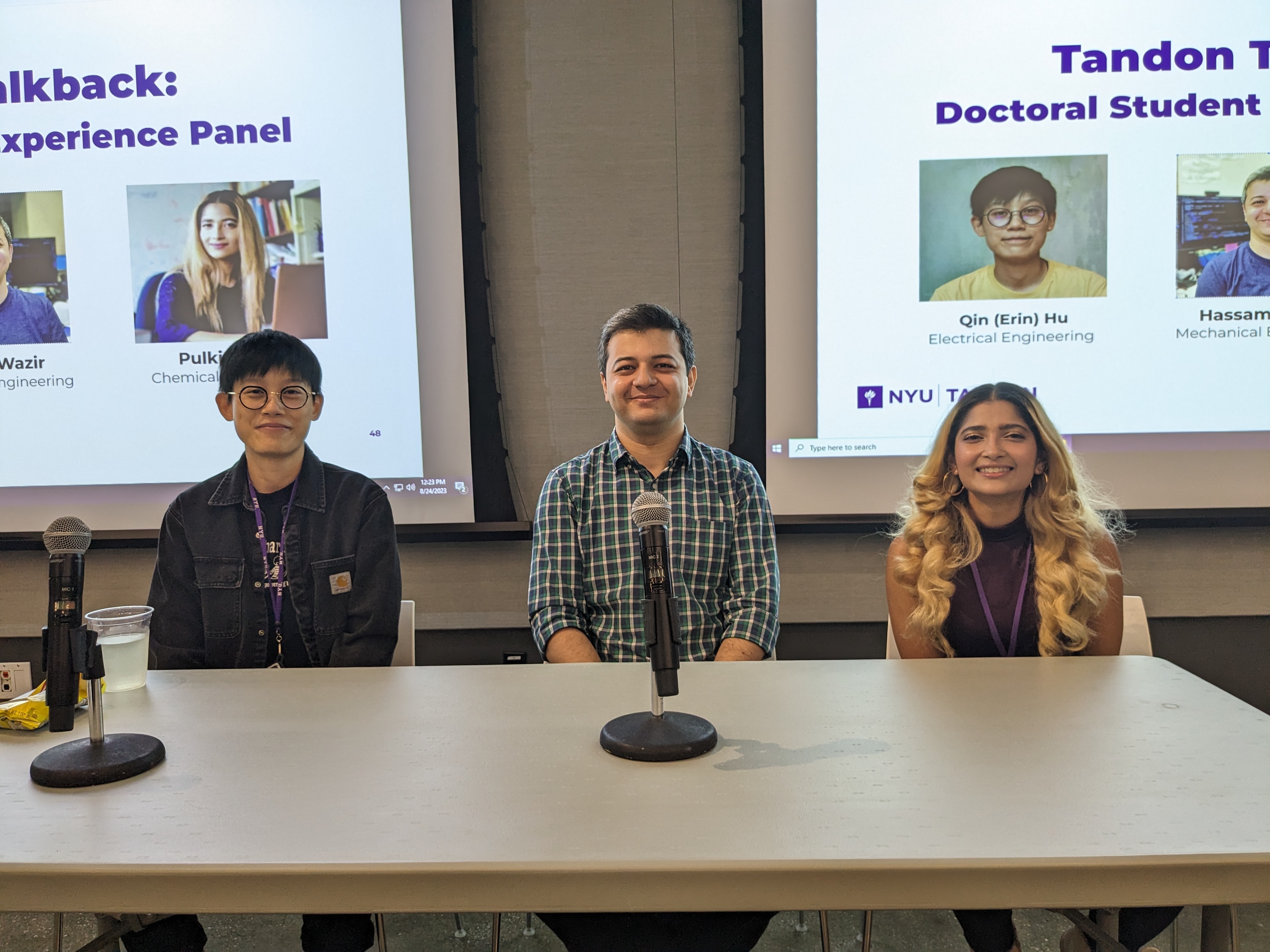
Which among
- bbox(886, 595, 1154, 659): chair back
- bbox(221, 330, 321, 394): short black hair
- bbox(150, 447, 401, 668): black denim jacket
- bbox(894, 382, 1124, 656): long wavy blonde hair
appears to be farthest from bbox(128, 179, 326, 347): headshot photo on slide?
bbox(886, 595, 1154, 659): chair back

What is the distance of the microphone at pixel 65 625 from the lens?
1114 mm

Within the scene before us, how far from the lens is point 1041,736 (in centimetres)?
120

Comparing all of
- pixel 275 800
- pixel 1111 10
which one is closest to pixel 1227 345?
pixel 1111 10

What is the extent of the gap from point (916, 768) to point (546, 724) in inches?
20.5

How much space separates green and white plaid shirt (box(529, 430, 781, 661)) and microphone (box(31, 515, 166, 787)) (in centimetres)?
91

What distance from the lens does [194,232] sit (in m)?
2.70

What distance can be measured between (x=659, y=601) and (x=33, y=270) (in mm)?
2632

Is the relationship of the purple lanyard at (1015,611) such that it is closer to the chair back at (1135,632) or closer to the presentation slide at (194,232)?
the chair back at (1135,632)

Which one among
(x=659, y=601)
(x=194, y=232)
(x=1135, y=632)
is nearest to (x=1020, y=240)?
(x=1135, y=632)

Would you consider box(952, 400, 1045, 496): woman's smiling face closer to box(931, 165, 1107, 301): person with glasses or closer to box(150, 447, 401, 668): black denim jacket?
box(931, 165, 1107, 301): person with glasses

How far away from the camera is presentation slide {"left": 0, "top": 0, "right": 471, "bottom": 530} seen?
2664 mm

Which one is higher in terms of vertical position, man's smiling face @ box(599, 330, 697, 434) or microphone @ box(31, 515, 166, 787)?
man's smiling face @ box(599, 330, 697, 434)

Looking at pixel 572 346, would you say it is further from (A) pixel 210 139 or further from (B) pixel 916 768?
(B) pixel 916 768

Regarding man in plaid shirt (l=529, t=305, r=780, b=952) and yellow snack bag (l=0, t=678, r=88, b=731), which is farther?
man in plaid shirt (l=529, t=305, r=780, b=952)
